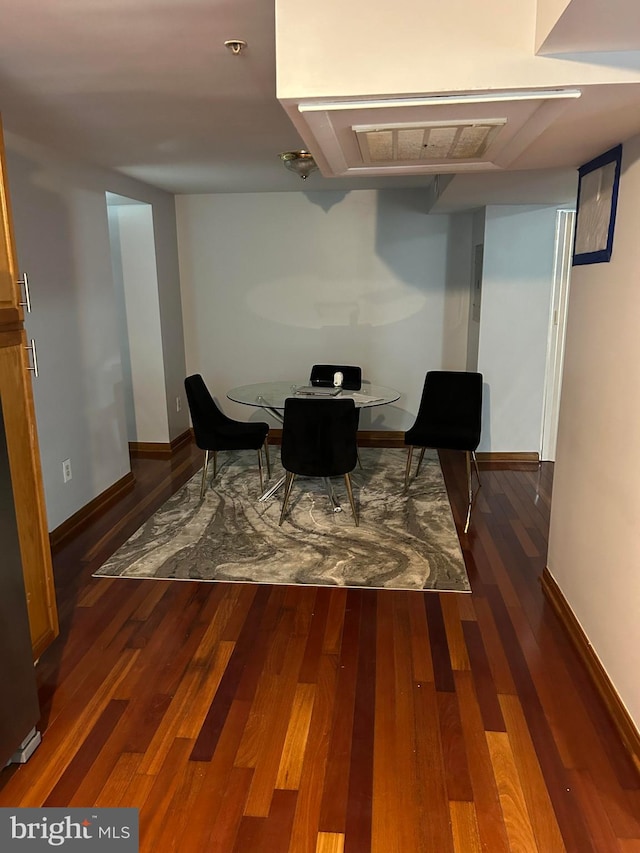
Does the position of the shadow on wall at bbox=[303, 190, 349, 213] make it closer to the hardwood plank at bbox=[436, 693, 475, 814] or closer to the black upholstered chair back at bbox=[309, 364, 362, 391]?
the black upholstered chair back at bbox=[309, 364, 362, 391]

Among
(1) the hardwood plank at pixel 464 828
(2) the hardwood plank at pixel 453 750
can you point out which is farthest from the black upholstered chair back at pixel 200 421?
(1) the hardwood plank at pixel 464 828

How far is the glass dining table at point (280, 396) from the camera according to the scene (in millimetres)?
→ 4105

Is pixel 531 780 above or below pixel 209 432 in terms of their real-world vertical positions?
below

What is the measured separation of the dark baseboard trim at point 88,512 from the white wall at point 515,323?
2963 mm

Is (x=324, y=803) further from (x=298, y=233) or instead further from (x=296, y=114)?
(x=298, y=233)

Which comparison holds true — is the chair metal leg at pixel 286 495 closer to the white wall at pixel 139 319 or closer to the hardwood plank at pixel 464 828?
the white wall at pixel 139 319

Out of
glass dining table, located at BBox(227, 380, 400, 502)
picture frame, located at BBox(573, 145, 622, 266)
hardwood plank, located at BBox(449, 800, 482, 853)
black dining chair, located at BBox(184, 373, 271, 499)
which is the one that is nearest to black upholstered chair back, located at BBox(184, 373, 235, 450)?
black dining chair, located at BBox(184, 373, 271, 499)

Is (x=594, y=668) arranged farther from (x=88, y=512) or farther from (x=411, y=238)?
(x=411, y=238)

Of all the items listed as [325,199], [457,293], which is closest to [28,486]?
[325,199]

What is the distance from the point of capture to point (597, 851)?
5.45ft

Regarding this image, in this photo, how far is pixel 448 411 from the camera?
4562 mm

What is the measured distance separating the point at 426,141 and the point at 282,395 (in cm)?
262

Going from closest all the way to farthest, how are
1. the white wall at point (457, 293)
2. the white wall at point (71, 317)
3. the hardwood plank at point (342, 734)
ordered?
the hardwood plank at point (342, 734) < the white wall at point (71, 317) < the white wall at point (457, 293)

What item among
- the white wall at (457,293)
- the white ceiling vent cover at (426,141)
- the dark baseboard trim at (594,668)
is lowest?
the dark baseboard trim at (594,668)
